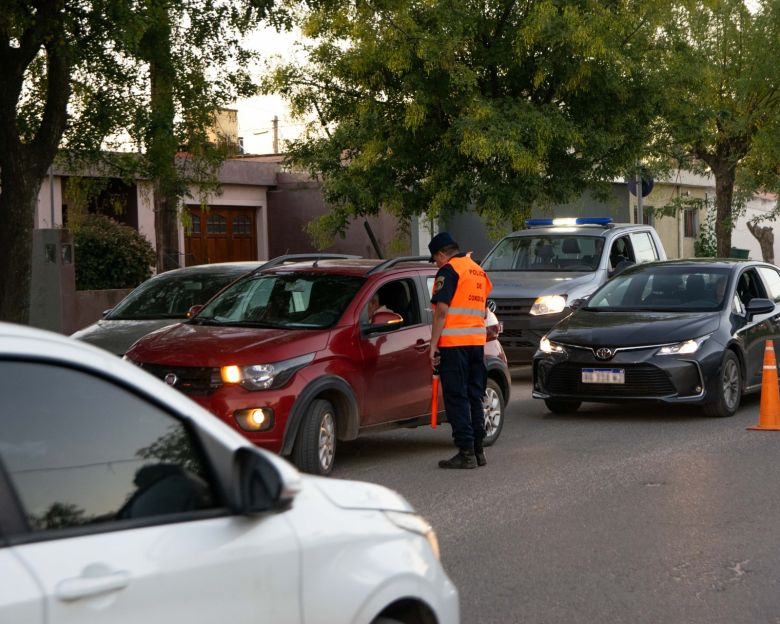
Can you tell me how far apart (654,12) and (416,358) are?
522 inches

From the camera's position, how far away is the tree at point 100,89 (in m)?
14.4

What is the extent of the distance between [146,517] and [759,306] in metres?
11.3

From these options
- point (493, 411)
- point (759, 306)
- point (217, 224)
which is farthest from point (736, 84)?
point (493, 411)

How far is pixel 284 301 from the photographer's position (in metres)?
10.9

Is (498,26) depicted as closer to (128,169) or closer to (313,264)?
(128,169)

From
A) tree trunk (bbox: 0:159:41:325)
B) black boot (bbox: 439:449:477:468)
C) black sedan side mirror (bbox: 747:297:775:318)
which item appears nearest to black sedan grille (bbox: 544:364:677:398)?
black sedan side mirror (bbox: 747:297:775:318)

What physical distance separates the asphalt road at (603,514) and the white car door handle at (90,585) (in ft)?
11.1

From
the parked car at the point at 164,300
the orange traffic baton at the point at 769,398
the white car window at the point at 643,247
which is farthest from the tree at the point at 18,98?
the white car window at the point at 643,247

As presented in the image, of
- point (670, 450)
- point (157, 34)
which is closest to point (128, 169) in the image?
point (157, 34)

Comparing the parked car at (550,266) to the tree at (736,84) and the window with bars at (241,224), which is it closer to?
the tree at (736,84)

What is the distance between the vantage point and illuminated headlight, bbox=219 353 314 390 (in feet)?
31.3

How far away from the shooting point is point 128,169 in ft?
57.1

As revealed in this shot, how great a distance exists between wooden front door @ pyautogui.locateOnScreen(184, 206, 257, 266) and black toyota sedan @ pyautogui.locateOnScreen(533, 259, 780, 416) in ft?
56.0

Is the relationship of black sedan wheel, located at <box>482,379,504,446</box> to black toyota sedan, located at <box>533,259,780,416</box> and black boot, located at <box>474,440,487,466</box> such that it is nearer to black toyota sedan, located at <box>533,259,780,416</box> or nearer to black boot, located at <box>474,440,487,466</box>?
black boot, located at <box>474,440,487,466</box>
